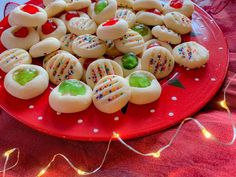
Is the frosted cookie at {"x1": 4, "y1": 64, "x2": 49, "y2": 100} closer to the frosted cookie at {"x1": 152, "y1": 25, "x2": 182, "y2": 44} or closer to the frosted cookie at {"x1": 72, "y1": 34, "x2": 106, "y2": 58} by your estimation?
the frosted cookie at {"x1": 72, "y1": 34, "x2": 106, "y2": 58}

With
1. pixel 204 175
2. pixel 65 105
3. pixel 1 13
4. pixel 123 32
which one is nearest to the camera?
pixel 204 175

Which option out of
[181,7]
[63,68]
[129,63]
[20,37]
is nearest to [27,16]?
[20,37]

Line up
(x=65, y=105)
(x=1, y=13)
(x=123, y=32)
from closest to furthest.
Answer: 1. (x=65, y=105)
2. (x=123, y=32)
3. (x=1, y=13)

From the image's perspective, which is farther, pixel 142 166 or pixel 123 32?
pixel 123 32

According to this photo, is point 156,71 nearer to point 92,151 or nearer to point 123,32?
point 123,32

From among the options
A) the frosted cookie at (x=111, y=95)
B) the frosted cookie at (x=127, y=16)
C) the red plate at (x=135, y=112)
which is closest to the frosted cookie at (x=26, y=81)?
the red plate at (x=135, y=112)

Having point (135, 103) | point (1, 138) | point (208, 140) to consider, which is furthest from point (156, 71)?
point (1, 138)

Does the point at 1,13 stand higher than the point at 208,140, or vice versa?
the point at 208,140

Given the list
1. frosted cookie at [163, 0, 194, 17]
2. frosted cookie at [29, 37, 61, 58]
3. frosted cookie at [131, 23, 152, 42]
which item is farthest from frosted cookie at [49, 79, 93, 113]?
frosted cookie at [163, 0, 194, 17]
